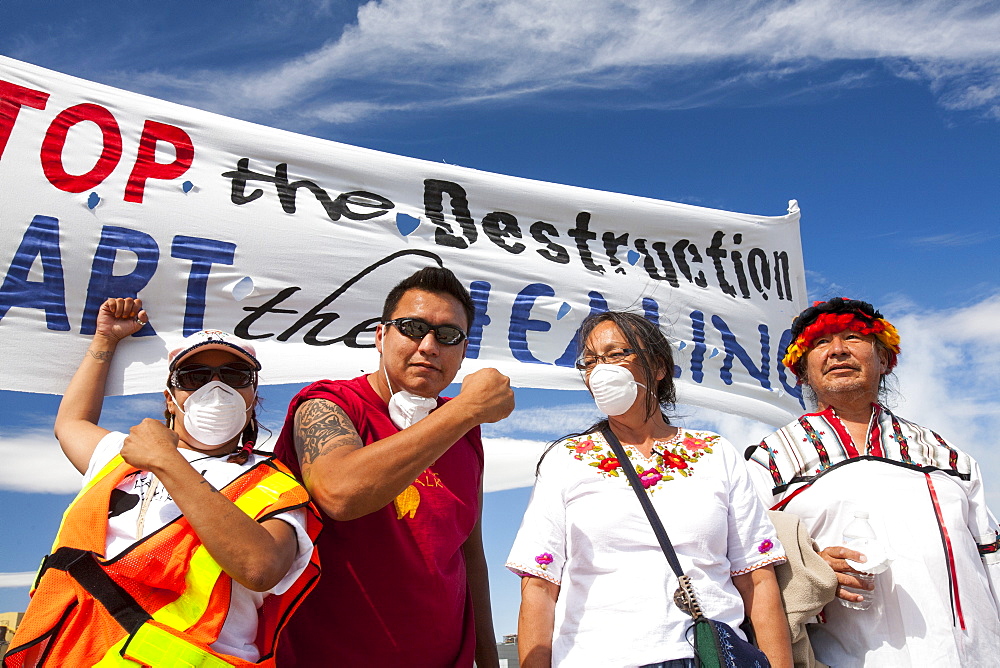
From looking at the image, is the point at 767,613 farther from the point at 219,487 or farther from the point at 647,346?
the point at 219,487

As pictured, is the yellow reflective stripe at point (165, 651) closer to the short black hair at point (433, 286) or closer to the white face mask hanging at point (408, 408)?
the white face mask hanging at point (408, 408)

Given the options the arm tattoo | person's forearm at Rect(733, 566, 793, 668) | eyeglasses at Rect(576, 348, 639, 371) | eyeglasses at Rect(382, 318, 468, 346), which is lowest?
person's forearm at Rect(733, 566, 793, 668)

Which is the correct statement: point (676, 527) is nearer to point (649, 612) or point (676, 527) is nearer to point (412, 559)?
point (649, 612)

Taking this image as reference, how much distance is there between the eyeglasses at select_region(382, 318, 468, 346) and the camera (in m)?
2.79

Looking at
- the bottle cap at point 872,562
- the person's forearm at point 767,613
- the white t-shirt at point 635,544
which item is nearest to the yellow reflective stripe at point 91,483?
the white t-shirt at point 635,544

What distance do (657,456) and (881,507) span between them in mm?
1075

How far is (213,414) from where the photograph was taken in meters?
2.37

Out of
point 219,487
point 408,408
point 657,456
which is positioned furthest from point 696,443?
point 219,487

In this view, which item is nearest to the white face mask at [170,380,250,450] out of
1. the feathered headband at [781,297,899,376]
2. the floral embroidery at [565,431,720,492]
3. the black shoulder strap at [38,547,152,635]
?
the black shoulder strap at [38,547,152,635]

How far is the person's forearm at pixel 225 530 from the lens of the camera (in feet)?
6.53

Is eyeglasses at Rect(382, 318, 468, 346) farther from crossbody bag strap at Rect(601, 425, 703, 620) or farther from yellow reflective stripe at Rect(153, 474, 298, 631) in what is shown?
yellow reflective stripe at Rect(153, 474, 298, 631)

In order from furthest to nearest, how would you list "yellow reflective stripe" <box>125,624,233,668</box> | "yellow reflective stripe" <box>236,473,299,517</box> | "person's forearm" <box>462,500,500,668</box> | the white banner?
the white banner
"person's forearm" <box>462,500,500,668</box>
"yellow reflective stripe" <box>236,473,299,517</box>
"yellow reflective stripe" <box>125,624,233,668</box>

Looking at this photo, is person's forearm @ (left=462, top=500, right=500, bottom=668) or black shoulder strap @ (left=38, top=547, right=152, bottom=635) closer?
black shoulder strap @ (left=38, top=547, right=152, bottom=635)

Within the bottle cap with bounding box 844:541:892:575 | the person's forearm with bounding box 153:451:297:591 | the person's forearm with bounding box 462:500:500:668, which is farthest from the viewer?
the person's forearm with bounding box 462:500:500:668
